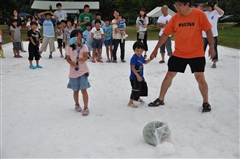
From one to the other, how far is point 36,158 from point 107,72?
476cm

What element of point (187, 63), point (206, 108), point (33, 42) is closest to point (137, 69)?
point (187, 63)

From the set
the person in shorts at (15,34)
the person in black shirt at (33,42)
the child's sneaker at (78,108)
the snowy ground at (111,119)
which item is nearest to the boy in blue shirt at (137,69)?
the snowy ground at (111,119)

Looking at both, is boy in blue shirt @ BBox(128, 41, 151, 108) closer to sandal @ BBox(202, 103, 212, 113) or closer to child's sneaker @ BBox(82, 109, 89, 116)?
child's sneaker @ BBox(82, 109, 89, 116)

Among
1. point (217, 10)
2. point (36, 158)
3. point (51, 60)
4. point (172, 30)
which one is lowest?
point (36, 158)

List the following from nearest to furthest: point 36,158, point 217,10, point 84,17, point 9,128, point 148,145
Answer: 1. point 36,158
2. point 148,145
3. point 9,128
4. point 217,10
5. point 84,17

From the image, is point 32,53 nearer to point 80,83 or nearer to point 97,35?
point 97,35

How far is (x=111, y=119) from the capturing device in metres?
4.38

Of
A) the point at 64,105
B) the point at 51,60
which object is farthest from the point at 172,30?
the point at 51,60

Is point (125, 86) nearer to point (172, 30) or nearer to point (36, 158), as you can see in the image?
point (172, 30)

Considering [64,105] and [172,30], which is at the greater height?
[172,30]

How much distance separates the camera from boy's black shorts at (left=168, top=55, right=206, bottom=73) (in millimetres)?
4512

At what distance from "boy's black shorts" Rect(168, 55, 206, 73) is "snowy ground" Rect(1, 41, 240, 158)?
726 mm

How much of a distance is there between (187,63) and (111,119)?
1.59 m

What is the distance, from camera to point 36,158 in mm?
3178
